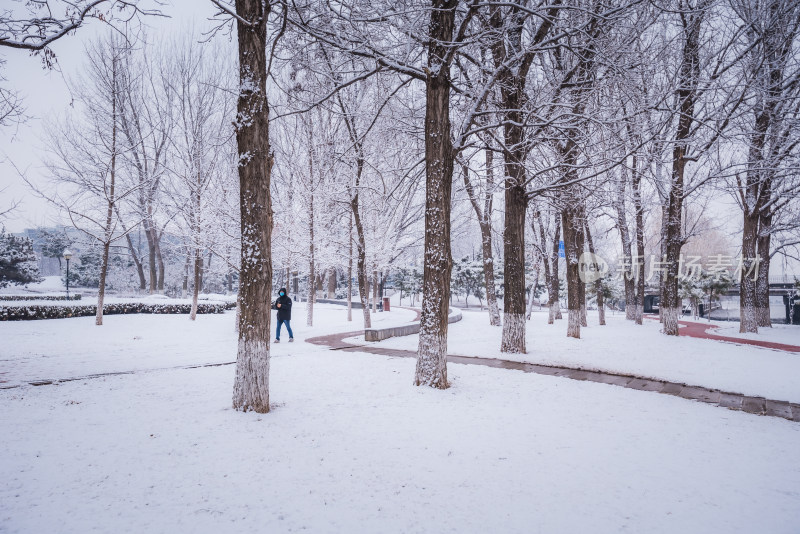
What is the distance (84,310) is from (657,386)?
2034 centimetres

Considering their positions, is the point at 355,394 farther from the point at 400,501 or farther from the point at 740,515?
the point at 740,515

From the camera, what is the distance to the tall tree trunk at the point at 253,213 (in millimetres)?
5008

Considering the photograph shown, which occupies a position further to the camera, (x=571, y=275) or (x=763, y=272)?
(x=763, y=272)

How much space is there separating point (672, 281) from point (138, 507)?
15.5 meters

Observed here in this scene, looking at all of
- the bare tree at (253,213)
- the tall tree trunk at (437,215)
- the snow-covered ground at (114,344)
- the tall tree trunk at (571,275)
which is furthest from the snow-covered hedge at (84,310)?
the tall tree trunk at (571,275)

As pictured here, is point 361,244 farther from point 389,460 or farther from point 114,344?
point 389,460

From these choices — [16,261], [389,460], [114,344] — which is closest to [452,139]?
[389,460]

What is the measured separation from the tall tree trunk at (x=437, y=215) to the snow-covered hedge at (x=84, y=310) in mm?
16765

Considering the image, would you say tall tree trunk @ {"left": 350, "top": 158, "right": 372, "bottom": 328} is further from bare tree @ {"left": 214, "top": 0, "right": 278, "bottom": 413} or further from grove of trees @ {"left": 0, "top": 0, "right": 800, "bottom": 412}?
bare tree @ {"left": 214, "top": 0, "right": 278, "bottom": 413}

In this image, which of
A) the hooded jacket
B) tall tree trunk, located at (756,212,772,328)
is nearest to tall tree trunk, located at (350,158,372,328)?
the hooded jacket

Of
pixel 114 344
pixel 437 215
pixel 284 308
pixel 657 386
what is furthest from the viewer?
pixel 284 308

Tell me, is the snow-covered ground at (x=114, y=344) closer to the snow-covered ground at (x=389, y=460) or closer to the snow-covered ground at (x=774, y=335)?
the snow-covered ground at (x=389, y=460)

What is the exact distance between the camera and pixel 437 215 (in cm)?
638

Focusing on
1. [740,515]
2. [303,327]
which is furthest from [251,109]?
[303,327]
